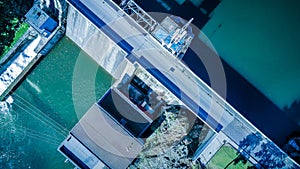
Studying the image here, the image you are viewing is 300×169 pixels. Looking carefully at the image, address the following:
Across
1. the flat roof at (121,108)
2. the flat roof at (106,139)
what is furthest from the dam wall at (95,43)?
the flat roof at (106,139)

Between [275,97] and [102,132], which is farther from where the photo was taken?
[275,97]

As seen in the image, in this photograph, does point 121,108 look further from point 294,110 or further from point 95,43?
point 294,110

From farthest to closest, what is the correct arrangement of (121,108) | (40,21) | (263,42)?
(263,42), (40,21), (121,108)

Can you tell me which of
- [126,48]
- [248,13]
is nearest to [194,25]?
[248,13]

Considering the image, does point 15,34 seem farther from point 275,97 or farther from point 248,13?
point 275,97

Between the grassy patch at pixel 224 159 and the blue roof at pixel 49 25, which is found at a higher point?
the grassy patch at pixel 224 159

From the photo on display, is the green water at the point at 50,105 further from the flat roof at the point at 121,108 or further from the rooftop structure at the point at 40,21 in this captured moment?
the flat roof at the point at 121,108

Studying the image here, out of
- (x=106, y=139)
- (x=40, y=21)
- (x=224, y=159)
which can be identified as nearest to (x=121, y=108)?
(x=106, y=139)
